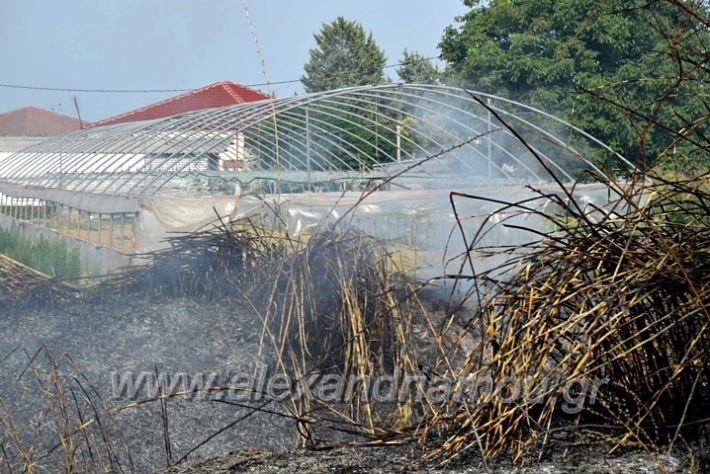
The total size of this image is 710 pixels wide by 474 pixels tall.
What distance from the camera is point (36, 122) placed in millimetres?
70500

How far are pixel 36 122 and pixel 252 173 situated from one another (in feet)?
175

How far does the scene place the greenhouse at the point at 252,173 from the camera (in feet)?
43.8

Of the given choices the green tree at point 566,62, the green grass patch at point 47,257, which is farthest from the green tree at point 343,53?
the green grass patch at point 47,257

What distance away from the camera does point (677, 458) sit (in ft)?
8.64

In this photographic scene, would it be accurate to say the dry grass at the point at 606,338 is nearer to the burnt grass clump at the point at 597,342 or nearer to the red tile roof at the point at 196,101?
the burnt grass clump at the point at 597,342

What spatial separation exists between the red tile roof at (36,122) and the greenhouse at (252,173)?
44.7 meters

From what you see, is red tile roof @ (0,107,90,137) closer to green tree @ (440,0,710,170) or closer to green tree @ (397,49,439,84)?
green tree @ (397,49,439,84)

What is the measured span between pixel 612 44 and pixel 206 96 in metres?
25.7

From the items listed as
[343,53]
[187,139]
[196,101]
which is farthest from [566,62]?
[343,53]

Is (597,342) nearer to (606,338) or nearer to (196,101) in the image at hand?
(606,338)

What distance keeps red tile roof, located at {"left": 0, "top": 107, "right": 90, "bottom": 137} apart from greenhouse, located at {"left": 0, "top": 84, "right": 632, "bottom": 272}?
44.7 meters

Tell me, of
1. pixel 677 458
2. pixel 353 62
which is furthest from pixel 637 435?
pixel 353 62

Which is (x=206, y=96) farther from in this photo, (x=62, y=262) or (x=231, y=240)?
(x=231, y=240)

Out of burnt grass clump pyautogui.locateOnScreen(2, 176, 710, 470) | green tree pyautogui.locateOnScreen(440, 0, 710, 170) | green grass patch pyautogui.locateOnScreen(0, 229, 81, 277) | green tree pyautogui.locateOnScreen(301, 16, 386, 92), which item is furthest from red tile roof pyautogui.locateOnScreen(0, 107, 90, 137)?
burnt grass clump pyautogui.locateOnScreen(2, 176, 710, 470)
